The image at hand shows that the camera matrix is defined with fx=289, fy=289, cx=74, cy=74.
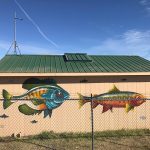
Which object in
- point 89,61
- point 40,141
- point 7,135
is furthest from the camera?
point 89,61

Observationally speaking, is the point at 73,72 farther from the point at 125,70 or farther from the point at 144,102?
the point at 144,102

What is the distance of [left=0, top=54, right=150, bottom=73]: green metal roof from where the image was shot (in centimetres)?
1289

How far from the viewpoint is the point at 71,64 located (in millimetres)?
14086

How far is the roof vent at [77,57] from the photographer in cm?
1480

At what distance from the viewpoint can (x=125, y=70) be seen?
43.8ft

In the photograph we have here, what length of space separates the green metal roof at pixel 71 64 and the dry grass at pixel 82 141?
9.16 ft

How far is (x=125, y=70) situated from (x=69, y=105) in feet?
10.0

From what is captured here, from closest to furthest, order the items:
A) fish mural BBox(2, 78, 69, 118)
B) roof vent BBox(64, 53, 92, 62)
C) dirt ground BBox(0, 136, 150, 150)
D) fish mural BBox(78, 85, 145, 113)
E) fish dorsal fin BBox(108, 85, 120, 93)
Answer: dirt ground BBox(0, 136, 150, 150) < fish mural BBox(2, 78, 69, 118) < fish mural BBox(78, 85, 145, 113) < fish dorsal fin BBox(108, 85, 120, 93) < roof vent BBox(64, 53, 92, 62)

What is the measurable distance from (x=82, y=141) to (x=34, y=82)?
11.1 ft

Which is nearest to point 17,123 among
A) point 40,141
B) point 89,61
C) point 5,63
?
point 40,141

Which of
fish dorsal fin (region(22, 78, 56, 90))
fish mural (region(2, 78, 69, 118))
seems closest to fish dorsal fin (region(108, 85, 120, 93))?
fish mural (region(2, 78, 69, 118))

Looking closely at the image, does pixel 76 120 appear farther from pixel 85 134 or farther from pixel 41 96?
pixel 41 96

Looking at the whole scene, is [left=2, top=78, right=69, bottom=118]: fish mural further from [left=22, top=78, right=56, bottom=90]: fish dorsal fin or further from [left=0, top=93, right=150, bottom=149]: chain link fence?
[left=0, top=93, right=150, bottom=149]: chain link fence

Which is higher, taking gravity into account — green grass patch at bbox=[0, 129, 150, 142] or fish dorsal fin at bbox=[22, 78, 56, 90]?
fish dorsal fin at bbox=[22, 78, 56, 90]
